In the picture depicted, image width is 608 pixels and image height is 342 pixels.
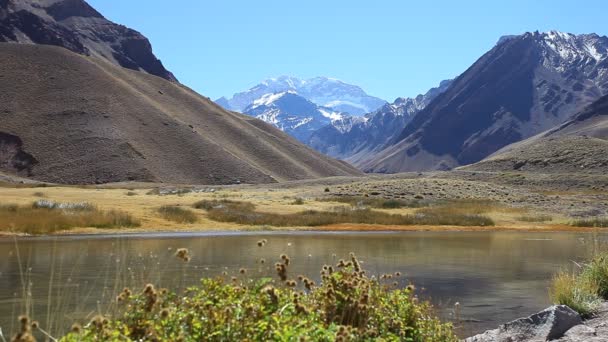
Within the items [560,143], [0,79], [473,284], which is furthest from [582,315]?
[0,79]

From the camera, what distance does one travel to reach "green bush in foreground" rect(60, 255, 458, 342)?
624cm

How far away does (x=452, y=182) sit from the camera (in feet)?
271

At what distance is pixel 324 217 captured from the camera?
165 feet

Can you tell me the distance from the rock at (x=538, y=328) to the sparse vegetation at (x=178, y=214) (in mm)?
35563

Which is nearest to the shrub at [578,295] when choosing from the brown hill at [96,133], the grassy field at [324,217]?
the grassy field at [324,217]

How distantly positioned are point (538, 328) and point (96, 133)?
154m

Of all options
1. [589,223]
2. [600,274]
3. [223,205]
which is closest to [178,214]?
[223,205]

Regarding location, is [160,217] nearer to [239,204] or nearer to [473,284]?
[239,204]

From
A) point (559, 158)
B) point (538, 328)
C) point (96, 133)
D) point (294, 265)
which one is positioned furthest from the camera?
point (96, 133)

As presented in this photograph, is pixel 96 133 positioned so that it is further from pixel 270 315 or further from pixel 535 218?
pixel 270 315

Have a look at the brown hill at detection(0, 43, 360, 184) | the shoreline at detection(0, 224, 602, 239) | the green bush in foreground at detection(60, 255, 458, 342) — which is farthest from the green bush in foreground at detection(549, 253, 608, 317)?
the brown hill at detection(0, 43, 360, 184)

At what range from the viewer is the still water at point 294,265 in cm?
1435

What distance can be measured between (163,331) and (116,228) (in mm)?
35517

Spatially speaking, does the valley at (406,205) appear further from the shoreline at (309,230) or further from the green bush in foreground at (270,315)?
the green bush in foreground at (270,315)
